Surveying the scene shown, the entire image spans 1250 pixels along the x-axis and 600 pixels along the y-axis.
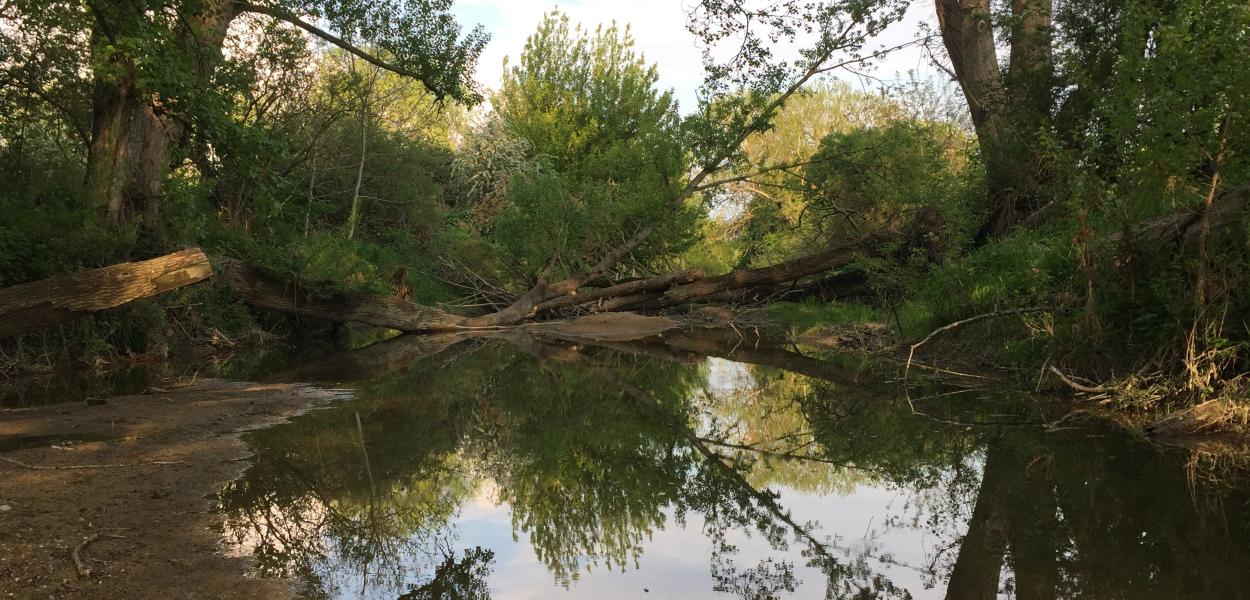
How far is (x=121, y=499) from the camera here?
4.33 meters

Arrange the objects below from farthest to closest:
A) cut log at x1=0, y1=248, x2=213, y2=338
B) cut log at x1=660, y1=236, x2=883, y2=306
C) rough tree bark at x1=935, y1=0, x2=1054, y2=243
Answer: cut log at x1=660, y1=236, x2=883, y2=306 < rough tree bark at x1=935, y1=0, x2=1054, y2=243 < cut log at x1=0, y1=248, x2=213, y2=338

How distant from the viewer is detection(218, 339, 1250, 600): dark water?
3600 mm

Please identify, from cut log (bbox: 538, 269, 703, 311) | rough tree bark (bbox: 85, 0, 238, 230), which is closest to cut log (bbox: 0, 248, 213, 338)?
rough tree bark (bbox: 85, 0, 238, 230)

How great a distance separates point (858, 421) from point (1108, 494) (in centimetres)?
263

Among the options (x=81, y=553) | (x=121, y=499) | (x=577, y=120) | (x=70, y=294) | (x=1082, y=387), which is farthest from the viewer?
(x=577, y=120)

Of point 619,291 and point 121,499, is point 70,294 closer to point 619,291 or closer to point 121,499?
point 121,499

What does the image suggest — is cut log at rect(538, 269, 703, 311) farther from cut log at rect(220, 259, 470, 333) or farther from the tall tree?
the tall tree

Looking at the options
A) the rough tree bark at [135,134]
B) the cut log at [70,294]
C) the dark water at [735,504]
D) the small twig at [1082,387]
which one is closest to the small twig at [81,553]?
the dark water at [735,504]

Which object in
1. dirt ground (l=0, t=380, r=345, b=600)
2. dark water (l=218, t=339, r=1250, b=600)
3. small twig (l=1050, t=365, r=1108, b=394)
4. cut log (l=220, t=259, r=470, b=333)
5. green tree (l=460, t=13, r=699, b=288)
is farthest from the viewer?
green tree (l=460, t=13, r=699, b=288)

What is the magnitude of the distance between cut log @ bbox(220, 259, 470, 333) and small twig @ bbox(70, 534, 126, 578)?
10.7 meters

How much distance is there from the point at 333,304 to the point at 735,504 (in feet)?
39.9

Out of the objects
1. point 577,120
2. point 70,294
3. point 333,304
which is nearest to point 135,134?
point 333,304

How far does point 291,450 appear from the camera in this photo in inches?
228

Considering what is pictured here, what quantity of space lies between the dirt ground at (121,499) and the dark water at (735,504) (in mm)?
213
